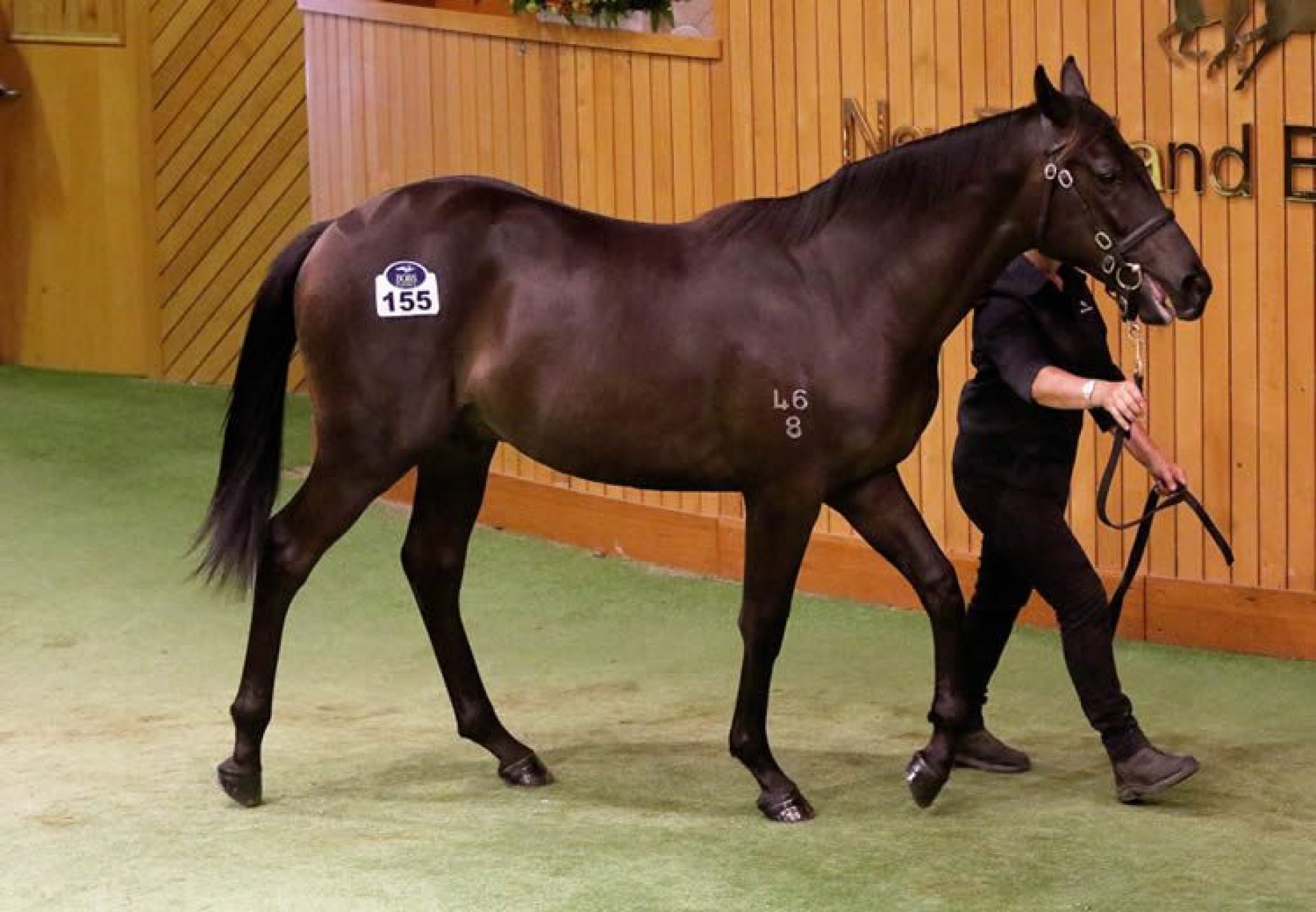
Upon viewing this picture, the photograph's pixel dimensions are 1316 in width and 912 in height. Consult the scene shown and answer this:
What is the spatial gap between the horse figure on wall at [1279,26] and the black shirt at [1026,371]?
1439mm

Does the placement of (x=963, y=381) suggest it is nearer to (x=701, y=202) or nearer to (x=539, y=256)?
(x=701, y=202)

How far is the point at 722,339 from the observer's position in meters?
5.08

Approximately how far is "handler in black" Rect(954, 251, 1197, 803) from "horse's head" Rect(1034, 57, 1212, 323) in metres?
0.24

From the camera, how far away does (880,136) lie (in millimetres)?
7078

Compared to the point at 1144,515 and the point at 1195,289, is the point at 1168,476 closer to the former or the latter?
the point at 1144,515

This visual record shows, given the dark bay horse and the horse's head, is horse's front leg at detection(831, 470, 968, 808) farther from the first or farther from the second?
the horse's head

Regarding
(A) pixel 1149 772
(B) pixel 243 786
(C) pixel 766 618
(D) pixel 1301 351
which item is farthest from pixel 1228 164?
(B) pixel 243 786

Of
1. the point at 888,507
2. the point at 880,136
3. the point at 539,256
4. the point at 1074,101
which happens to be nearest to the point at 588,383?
the point at 539,256

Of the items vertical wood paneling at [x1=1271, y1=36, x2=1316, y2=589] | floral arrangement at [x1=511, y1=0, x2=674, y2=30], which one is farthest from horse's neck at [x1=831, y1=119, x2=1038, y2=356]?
floral arrangement at [x1=511, y1=0, x2=674, y2=30]

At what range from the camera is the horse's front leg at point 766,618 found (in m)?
5.07

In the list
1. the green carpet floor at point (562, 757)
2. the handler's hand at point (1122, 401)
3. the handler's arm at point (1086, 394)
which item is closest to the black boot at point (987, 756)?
the green carpet floor at point (562, 757)

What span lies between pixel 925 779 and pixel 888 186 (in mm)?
1328

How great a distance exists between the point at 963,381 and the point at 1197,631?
1.08m

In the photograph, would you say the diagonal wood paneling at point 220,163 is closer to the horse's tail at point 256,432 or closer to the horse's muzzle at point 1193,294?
the horse's tail at point 256,432
